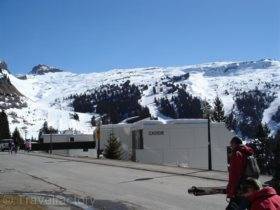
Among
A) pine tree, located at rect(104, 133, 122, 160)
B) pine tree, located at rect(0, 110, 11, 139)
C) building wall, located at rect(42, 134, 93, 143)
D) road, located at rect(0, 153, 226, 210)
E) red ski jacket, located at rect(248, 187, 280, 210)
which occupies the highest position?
pine tree, located at rect(0, 110, 11, 139)

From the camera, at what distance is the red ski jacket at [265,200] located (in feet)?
20.5

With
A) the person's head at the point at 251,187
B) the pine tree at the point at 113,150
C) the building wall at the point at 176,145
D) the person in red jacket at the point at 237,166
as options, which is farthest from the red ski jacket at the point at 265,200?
the pine tree at the point at 113,150

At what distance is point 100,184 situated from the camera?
74.8ft

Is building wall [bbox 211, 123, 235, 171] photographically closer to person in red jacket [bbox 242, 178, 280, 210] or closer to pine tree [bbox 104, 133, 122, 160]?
pine tree [bbox 104, 133, 122, 160]

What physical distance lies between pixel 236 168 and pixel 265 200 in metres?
3.16

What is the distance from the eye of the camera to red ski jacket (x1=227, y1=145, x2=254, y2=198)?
9.39 m

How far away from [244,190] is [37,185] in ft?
53.2

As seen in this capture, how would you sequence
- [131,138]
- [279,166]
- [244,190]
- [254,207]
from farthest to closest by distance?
[131,138], [279,166], [244,190], [254,207]

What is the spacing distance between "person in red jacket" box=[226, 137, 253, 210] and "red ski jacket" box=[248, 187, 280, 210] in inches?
107

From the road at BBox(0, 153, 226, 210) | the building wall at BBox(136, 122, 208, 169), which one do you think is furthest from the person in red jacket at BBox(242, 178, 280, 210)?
the building wall at BBox(136, 122, 208, 169)

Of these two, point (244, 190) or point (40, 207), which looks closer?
point (244, 190)

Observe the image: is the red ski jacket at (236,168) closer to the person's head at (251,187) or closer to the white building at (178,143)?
the person's head at (251,187)

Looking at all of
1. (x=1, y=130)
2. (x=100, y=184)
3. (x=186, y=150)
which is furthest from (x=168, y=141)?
(x=1, y=130)

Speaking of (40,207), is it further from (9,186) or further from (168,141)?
(168,141)
